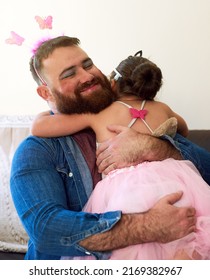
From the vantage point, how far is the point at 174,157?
104 cm

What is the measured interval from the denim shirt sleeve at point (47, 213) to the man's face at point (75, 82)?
0.63 ft

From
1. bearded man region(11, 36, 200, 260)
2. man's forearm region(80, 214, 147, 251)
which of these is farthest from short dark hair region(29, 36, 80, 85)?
man's forearm region(80, 214, 147, 251)

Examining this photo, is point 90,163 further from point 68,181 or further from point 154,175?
point 154,175

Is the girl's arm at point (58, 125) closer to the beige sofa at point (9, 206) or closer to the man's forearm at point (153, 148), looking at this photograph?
the man's forearm at point (153, 148)

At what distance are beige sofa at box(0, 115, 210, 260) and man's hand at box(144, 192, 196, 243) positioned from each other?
62 centimetres

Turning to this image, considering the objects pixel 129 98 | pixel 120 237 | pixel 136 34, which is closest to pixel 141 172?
pixel 120 237

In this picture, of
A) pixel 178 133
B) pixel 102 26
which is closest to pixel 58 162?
pixel 178 133

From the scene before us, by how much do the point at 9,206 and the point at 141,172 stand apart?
59 centimetres

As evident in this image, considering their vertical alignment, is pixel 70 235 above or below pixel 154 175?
below

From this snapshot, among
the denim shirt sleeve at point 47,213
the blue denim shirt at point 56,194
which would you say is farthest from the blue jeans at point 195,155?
the denim shirt sleeve at point 47,213

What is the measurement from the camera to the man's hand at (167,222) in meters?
0.79

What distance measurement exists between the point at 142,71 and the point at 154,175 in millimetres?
367
